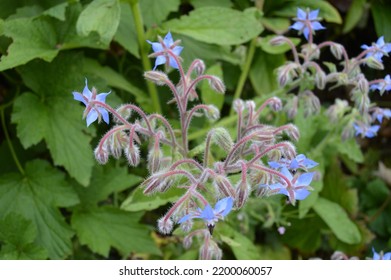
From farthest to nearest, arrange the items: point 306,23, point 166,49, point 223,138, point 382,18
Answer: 1. point 382,18
2. point 306,23
3. point 166,49
4. point 223,138

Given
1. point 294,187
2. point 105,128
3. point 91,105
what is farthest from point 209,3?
point 294,187

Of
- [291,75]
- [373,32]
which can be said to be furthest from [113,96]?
[373,32]

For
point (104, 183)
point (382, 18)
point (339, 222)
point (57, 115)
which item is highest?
point (57, 115)

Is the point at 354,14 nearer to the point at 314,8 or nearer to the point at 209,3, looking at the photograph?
the point at 314,8

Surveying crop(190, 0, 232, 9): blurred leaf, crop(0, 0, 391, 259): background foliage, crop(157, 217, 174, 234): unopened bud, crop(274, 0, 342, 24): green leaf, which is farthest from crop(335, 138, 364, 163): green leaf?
crop(157, 217, 174, 234): unopened bud

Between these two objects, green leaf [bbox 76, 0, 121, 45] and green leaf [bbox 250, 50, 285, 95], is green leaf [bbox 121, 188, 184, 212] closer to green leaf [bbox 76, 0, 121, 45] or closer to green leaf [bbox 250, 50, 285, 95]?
green leaf [bbox 76, 0, 121, 45]
